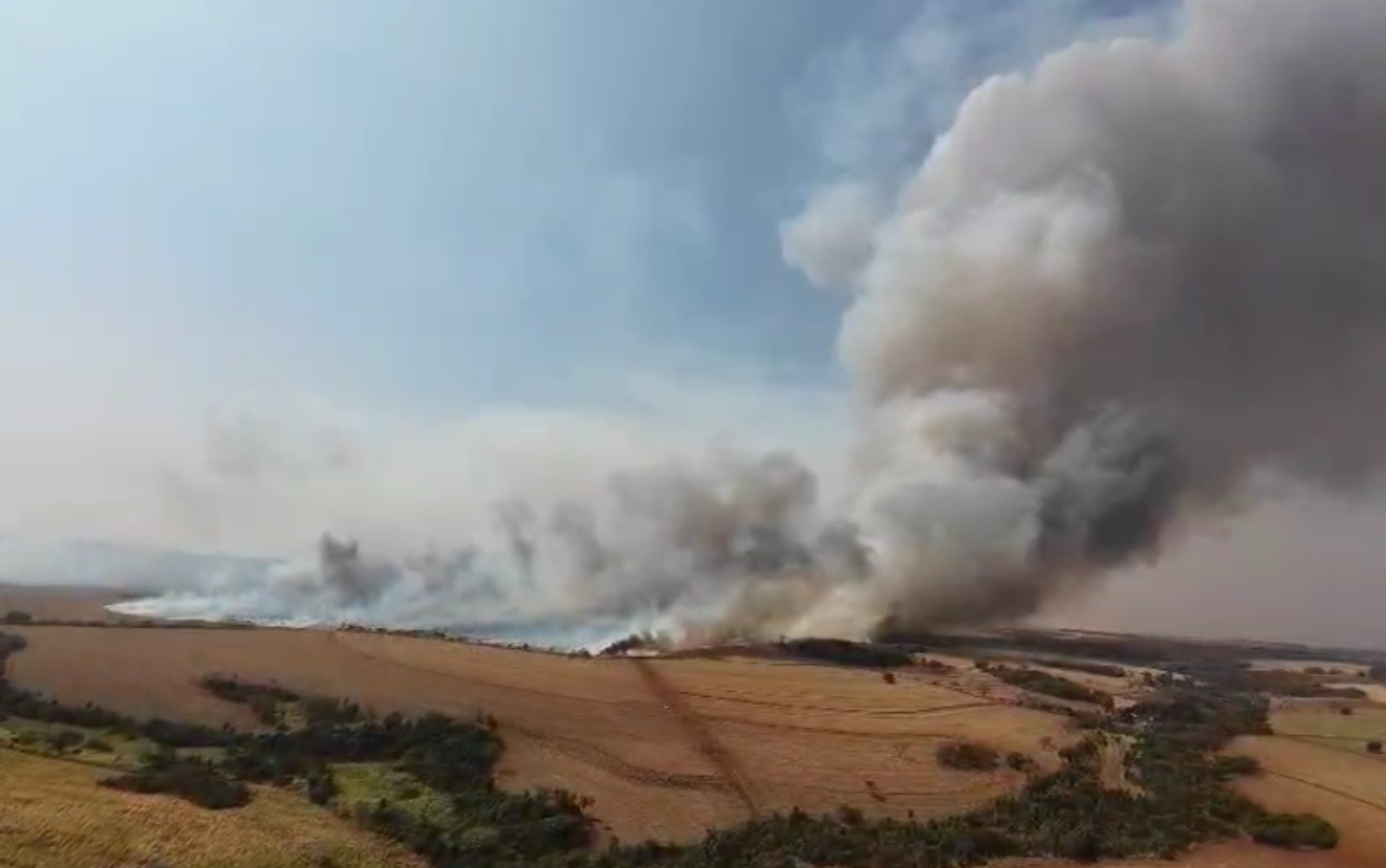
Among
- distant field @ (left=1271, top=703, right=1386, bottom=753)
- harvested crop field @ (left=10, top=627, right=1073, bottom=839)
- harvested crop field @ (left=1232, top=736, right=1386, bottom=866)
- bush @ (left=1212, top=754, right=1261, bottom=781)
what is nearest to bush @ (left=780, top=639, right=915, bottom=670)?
harvested crop field @ (left=10, top=627, right=1073, bottom=839)

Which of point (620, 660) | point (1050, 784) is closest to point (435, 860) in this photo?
point (1050, 784)

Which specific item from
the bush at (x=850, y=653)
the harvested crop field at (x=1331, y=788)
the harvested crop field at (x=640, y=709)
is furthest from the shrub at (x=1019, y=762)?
the bush at (x=850, y=653)

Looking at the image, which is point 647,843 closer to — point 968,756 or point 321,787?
point 321,787

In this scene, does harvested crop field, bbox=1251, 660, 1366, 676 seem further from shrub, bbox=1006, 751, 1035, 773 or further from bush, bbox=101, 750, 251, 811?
bush, bbox=101, 750, 251, 811

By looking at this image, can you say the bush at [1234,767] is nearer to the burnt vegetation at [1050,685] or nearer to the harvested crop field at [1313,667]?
the burnt vegetation at [1050,685]

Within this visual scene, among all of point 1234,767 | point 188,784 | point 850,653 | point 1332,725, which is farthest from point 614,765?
point 1332,725

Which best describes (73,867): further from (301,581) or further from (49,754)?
(301,581)

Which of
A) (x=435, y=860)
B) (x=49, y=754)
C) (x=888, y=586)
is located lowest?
(x=435, y=860)
